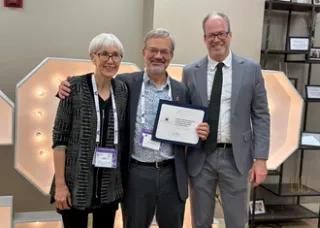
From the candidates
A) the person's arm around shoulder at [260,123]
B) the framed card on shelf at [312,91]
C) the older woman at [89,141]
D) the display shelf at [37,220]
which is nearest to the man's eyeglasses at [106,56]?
the older woman at [89,141]

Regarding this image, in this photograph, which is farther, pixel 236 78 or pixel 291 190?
pixel 291 190

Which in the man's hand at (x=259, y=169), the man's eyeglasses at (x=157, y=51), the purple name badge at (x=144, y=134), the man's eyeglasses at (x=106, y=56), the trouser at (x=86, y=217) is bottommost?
the trouser at (x=86, y=217)

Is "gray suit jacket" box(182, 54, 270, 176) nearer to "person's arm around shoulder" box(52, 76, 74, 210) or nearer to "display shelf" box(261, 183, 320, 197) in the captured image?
"person's arm around shoulder" box(52, 76, 74, 210)

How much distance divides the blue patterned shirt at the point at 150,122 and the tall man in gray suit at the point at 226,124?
0.21m

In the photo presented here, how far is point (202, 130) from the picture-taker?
1.85m

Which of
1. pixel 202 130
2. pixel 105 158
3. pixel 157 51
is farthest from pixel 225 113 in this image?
pixel 105 158

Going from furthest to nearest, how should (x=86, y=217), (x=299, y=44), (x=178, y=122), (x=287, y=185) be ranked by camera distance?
(x=287, y=185) < (x=299, y=44) < (x=178, y=122) < (x=86, y=217)

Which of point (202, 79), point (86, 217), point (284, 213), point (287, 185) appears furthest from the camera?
point (287, 185)

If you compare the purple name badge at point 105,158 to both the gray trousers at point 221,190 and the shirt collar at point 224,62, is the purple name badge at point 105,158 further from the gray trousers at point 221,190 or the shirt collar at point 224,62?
the shirt collar at point 224,62

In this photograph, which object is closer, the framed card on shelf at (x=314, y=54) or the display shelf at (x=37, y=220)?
the display shelf at (x=37, y=220)

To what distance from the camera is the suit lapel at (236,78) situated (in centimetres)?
191

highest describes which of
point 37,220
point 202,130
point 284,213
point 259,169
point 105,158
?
point 202,130

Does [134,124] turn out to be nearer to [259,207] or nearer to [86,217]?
[86,217]

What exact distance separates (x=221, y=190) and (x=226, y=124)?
378 mm
